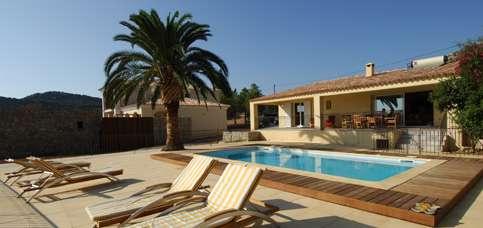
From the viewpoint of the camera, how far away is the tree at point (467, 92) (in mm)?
11664

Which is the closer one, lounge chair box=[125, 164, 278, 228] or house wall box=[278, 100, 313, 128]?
lounge chair box=[125, 164, 278, 228]

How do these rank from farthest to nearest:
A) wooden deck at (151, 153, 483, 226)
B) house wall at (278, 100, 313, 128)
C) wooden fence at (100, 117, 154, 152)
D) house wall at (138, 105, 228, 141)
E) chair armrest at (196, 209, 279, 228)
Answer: house wall at (138, 105, 228, 141) < house wall at (278, 100, 313, 128) < wooden fence at (100, 117, 154, 152) < wooden deck at (151, 153, 483, 226) < chair armrest at (196, 209, 279, 228)

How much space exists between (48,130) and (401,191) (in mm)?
23216

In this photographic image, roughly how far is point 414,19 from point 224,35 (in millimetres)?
13255

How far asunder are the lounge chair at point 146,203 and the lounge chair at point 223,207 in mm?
224

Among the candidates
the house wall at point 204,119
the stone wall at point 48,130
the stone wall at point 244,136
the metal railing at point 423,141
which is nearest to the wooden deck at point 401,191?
the metal railing at point 423,141

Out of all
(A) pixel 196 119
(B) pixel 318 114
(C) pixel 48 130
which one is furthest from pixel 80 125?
(B) pixel 318 114

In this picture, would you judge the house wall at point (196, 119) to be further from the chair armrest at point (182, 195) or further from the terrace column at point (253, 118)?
the chair armrest at point (182, 195)

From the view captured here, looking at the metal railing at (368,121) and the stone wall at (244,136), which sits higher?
the metal railing at (368,121)

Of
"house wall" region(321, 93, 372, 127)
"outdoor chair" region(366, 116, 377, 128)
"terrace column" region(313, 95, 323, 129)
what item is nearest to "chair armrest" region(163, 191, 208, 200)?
"outdoor chair" region(366, 116, 377, 128)

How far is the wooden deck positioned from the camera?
561 centimetres

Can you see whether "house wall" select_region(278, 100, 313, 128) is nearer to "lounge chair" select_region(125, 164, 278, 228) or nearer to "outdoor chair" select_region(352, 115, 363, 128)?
"outdoor chair" select_region(352, 115, 363, 128)

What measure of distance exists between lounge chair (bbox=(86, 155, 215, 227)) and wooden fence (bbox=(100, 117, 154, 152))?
19014 millimetres

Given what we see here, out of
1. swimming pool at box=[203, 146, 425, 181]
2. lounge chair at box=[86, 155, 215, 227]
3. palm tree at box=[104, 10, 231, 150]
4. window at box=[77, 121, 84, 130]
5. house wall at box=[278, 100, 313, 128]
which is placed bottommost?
swimming pool at box=[203, 146, 425, 181]
